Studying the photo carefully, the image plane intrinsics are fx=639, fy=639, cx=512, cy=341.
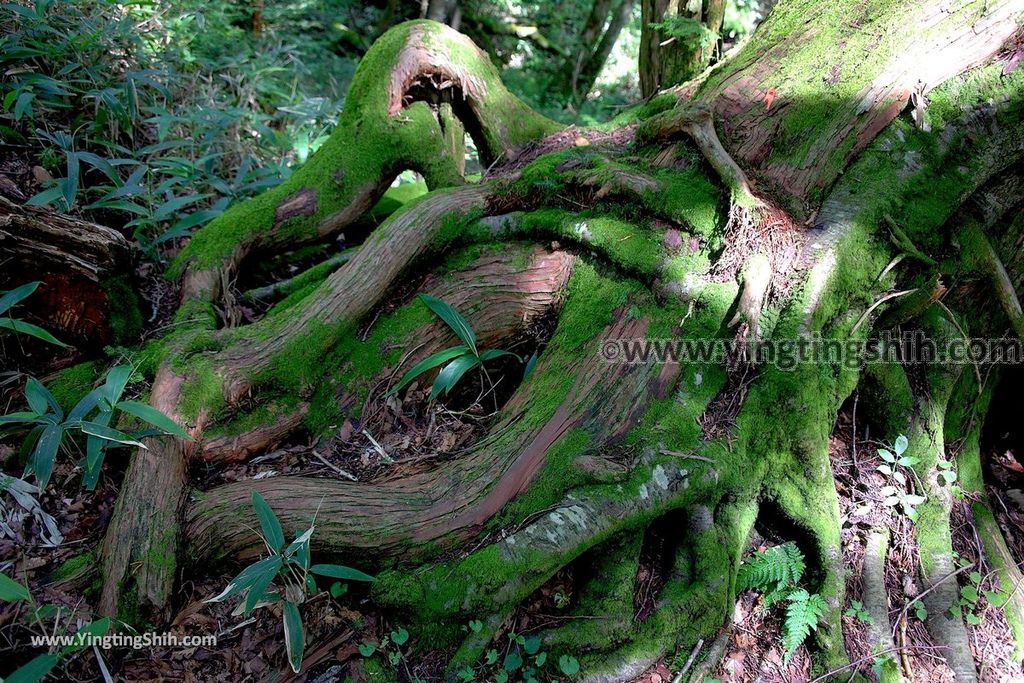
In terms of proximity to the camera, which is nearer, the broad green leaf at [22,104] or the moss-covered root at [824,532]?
the moss-covered root at [824,532]

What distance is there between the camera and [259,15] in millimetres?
8109

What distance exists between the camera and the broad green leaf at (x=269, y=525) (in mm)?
2461

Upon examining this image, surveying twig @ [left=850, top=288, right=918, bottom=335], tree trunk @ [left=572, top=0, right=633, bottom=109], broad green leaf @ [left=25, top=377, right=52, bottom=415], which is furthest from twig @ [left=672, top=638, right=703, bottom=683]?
tree trunk @ [left=572, top=0, right=633, bottom=109]

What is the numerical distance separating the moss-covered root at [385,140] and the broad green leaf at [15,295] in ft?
3.03

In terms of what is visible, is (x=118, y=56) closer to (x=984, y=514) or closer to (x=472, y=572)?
(x=472, y=572)

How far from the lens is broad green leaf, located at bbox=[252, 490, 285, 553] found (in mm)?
2461

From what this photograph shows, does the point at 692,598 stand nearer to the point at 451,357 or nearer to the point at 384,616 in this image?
the point at 384,616

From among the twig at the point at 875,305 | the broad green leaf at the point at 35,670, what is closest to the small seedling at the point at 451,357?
the twig at the point at 875,305

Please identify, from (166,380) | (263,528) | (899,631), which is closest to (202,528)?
(263,528)

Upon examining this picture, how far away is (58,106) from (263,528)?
365 cm

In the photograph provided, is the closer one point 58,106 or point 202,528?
point 202,528

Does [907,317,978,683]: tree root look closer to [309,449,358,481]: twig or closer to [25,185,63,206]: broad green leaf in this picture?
[309,449,358,481]: twig

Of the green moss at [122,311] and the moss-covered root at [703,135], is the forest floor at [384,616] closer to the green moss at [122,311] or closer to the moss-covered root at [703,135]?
the green moss at [122,311]

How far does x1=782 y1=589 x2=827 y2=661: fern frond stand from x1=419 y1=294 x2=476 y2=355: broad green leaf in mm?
1835
